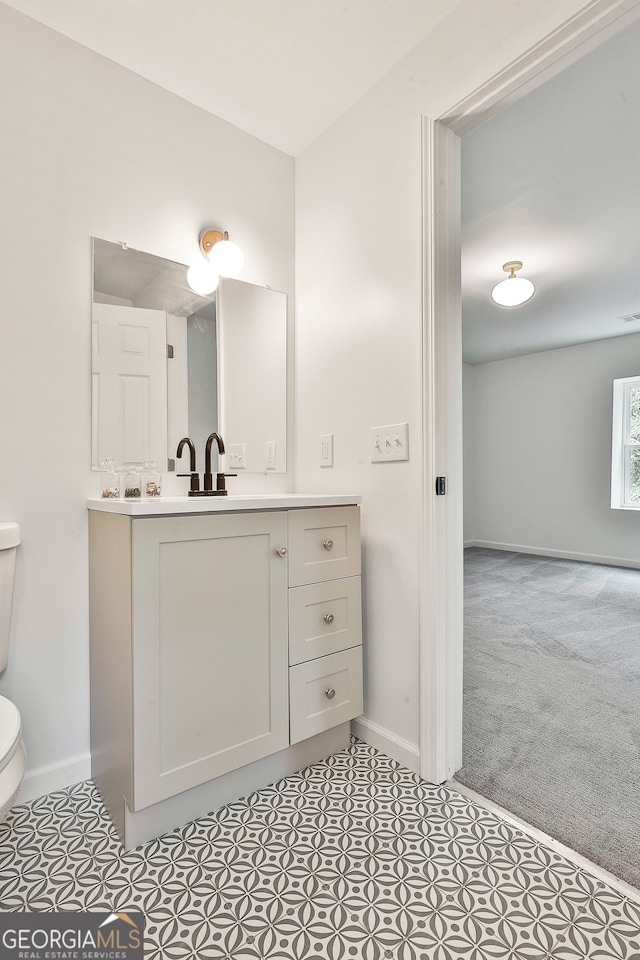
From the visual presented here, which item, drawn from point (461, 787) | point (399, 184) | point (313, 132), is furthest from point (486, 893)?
point (313, 132)

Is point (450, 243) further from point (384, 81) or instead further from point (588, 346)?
point (588, 346)

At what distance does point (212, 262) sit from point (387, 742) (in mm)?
1904

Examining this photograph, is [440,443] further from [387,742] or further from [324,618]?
[387,742]

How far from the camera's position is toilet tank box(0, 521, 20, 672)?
4.47 feet

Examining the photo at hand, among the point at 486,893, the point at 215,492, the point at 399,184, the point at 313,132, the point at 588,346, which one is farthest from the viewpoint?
the point at 588,346

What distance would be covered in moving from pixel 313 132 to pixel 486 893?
8.55ft

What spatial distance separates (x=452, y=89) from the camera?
4.93 ft

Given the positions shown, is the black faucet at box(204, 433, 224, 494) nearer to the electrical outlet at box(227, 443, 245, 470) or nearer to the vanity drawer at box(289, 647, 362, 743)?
the electrical outlet at box(227, 443, 245, 470)

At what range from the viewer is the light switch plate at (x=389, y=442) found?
1651 mm

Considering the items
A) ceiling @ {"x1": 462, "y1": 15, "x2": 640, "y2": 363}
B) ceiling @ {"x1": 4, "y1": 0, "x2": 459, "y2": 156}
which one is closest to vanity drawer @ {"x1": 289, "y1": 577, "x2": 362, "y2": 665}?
ceiling @ {"x1": 4, "y1": 0, "x2": 459, "y2": 156}

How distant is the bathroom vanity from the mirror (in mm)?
374

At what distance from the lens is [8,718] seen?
1033mm

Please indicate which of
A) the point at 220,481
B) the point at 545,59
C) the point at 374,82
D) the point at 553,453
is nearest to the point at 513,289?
the point at 374,82

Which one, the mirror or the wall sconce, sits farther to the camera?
the wall sconce
